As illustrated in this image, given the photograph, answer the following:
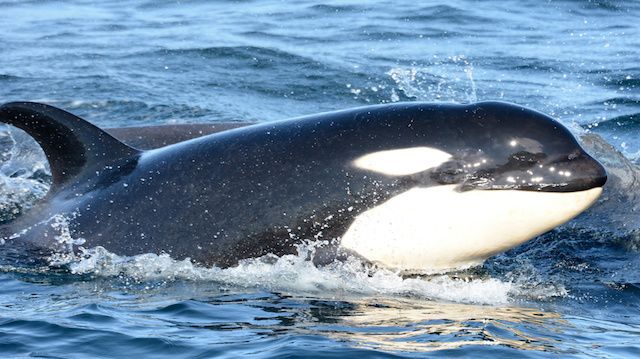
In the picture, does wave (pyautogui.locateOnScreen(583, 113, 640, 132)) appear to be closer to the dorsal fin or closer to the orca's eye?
the orca's eye

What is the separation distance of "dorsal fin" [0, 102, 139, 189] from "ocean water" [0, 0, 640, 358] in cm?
78

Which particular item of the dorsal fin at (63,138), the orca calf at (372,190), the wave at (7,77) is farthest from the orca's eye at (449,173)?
the wave at (7,77)

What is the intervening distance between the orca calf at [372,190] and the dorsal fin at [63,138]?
55 millimetres

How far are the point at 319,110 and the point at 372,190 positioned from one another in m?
8.46

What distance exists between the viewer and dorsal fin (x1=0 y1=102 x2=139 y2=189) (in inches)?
353

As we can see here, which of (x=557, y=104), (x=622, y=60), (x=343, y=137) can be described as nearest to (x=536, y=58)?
(x=622, y=60)

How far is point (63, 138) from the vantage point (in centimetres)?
909

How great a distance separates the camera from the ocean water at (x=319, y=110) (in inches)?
294

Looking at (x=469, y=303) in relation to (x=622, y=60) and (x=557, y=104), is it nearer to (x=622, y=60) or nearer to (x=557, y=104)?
(x=557, y=104)

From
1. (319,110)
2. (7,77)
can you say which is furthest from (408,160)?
(7,77)

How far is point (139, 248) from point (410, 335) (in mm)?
2365

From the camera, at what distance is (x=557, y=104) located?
667 inches

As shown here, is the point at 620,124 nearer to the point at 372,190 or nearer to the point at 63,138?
the point at 372,190

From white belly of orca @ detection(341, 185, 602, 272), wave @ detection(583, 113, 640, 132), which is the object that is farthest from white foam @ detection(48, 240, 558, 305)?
wave @ detection(583, 113, 640, 132)
